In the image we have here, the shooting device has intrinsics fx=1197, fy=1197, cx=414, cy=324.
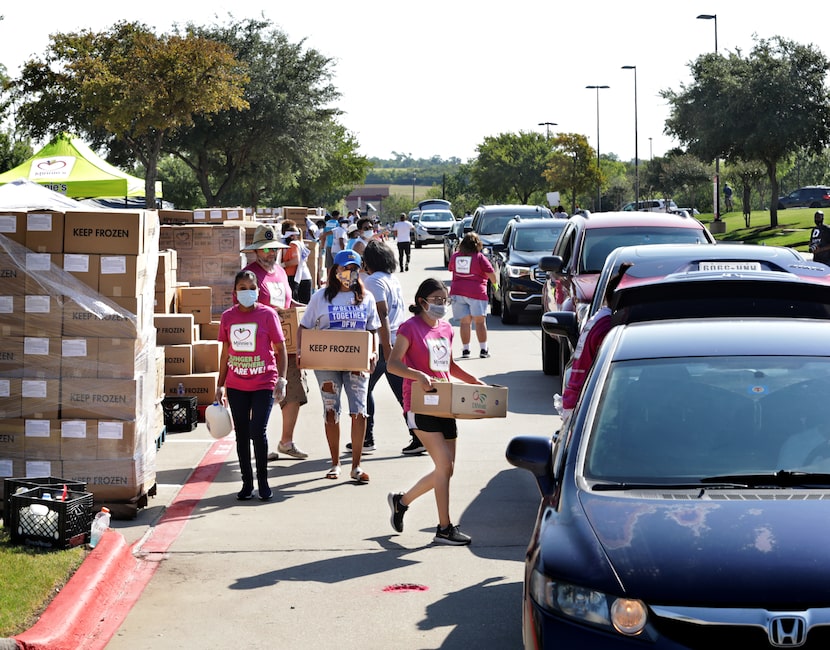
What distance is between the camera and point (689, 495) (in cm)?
464

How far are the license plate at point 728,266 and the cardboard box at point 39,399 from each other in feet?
15.6

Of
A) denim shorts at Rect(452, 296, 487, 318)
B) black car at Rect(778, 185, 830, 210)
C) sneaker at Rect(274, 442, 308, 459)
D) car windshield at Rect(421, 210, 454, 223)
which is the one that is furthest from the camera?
black car at Rect(778, 185, 830, 210)

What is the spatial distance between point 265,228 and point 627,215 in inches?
208

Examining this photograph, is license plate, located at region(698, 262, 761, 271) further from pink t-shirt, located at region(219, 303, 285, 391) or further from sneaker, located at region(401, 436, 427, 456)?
sneaker, located at region(401, 436, 427, 456)

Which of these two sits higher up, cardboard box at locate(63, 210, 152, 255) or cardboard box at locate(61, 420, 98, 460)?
cardboard box at locate(63, 210, 152, 255)

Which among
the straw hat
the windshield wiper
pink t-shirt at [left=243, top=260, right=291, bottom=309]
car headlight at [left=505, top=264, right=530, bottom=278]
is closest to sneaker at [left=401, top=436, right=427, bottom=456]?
pink t-shirt at [left=243, top=260, right=291, bottom=309]

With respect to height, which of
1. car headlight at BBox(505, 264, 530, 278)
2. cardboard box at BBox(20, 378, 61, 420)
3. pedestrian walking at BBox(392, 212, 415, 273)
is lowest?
cardboard box at BBox(20, 378, 61, 420)

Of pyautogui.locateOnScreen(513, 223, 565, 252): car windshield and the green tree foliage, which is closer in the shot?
pyautogui.locateOnScreen(513, 223, 565, 252): car windshield

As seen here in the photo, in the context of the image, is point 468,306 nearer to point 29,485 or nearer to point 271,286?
point 271,286

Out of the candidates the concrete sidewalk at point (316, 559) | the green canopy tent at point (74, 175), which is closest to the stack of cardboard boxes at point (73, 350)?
the concrete sidewalk at point (316, 559)

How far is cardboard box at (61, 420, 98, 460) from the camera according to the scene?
Result: 8.68 meters

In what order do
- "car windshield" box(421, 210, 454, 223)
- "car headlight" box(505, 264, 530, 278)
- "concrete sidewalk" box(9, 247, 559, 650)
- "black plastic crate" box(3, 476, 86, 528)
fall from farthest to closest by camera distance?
"car windshield" box(421, 210, 454, 223), "car headlight" box(505, 264, 530, 278), "black plastic crate" box(3, 476, 86, 528), "concrete sidewalk" box(9, 247, 559, 650)

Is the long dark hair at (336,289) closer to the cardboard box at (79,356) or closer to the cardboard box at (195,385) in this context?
the cardboard box at (79,356)

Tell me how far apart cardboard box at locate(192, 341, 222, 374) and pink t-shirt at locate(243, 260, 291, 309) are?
1.94 m
